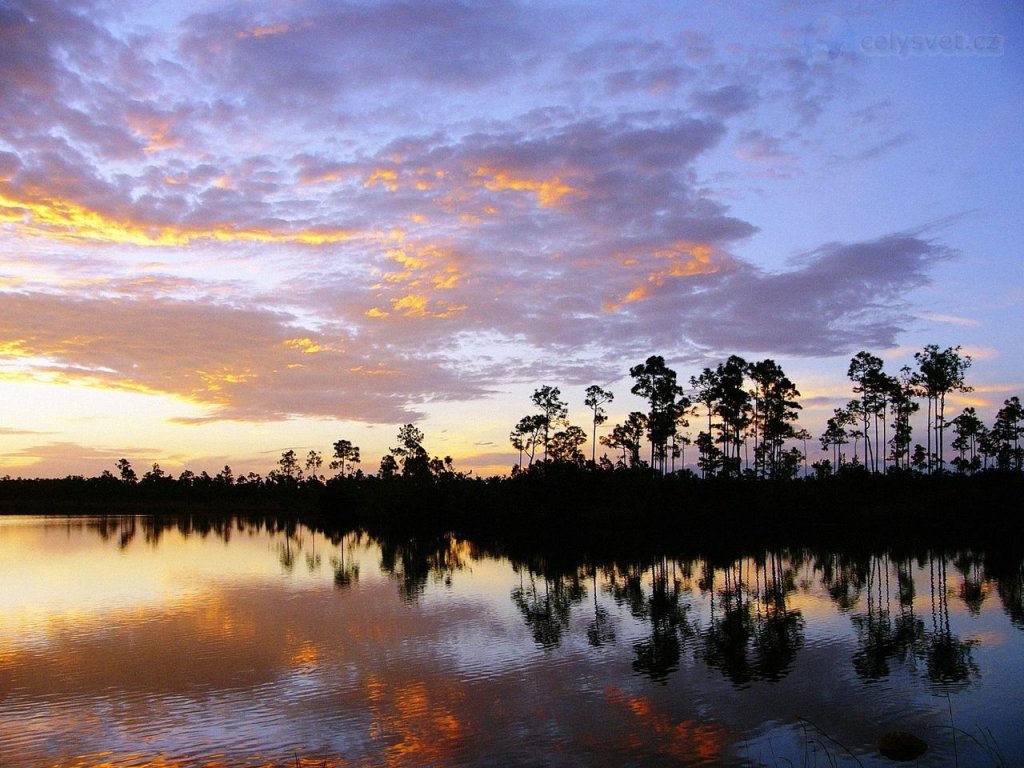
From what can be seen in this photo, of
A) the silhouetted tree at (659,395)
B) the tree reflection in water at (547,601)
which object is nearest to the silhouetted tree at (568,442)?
the silhouetted tree at (659,395)

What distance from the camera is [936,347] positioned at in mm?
65812

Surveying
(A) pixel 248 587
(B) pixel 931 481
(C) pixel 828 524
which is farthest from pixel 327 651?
(B) pixel 931 481

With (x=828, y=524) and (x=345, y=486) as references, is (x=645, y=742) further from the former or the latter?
(x=345, y=486)

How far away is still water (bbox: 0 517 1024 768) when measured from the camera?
11312 mm

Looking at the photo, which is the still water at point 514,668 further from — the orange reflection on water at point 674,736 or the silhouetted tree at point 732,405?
the silhouetted tree at point 732,405

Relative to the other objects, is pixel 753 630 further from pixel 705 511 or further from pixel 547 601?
pixel 705 511

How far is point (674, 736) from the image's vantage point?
1156 cm

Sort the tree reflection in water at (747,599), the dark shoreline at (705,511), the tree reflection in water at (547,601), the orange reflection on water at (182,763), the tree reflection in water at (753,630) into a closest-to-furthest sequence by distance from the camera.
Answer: the orange reflection on water at (182,763), the tree reflection in water at (753,630), the tree reflection in water at (747,599), the tree reflection in water at (547,601), the dark shoreline at (705,511)

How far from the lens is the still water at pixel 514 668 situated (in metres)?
11.3

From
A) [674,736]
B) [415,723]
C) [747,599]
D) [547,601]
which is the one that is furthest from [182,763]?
[747,599]

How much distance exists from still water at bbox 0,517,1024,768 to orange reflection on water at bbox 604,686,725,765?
0.19ft

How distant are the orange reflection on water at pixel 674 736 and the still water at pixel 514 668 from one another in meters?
0.06

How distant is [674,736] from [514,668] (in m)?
4.93

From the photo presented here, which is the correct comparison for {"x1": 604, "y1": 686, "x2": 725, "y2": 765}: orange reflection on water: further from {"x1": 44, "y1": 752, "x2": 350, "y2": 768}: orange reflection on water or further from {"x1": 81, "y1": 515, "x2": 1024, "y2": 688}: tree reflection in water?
{"x1": 44, "y1": 752, "x2": 350, "y2": 768}: orange reflection on water
